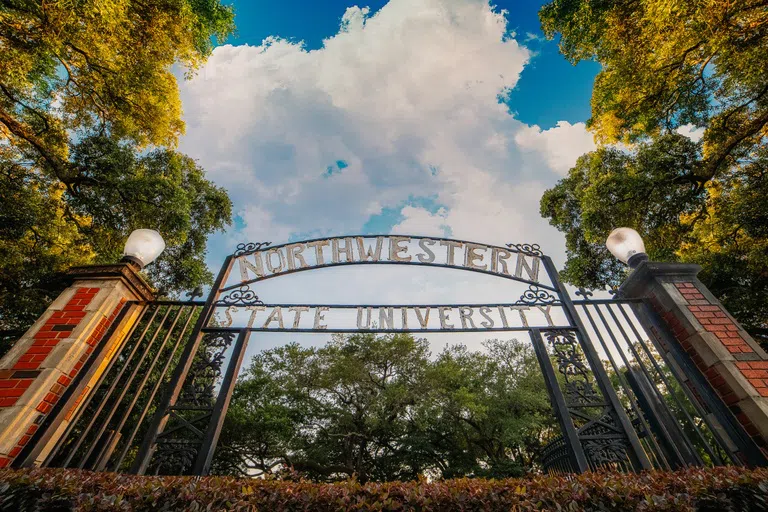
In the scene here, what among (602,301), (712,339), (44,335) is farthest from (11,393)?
(712,339)

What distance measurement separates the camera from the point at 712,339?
3.00 metres

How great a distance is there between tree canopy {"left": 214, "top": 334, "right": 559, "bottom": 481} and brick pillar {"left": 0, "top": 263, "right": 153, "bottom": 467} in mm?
13255

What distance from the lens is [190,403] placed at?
3336 millimetres

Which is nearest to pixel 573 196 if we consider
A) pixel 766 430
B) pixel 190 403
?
pixel 766 430

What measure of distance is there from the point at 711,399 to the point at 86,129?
425 inches

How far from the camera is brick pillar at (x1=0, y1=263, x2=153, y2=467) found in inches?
101

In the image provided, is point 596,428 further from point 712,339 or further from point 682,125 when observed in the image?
point 682,125

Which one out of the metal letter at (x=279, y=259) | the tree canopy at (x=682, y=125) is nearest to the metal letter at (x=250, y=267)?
the metal letter at (x=279, y=259)

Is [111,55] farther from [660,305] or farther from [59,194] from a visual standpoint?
[660,305]

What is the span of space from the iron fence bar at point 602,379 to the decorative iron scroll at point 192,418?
12.6 ft

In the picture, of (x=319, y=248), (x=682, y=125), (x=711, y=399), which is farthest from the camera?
(x=682, y=125)

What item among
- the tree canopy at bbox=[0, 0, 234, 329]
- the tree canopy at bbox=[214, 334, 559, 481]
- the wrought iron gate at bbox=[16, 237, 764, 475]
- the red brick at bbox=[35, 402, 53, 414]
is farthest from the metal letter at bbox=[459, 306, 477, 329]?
the tree canopy at bbox=[214, 334, 559, 481]

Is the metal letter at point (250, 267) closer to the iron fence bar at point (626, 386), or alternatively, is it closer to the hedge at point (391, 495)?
the hedge at point (391, 495)

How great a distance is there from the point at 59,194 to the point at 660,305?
10878 mm
